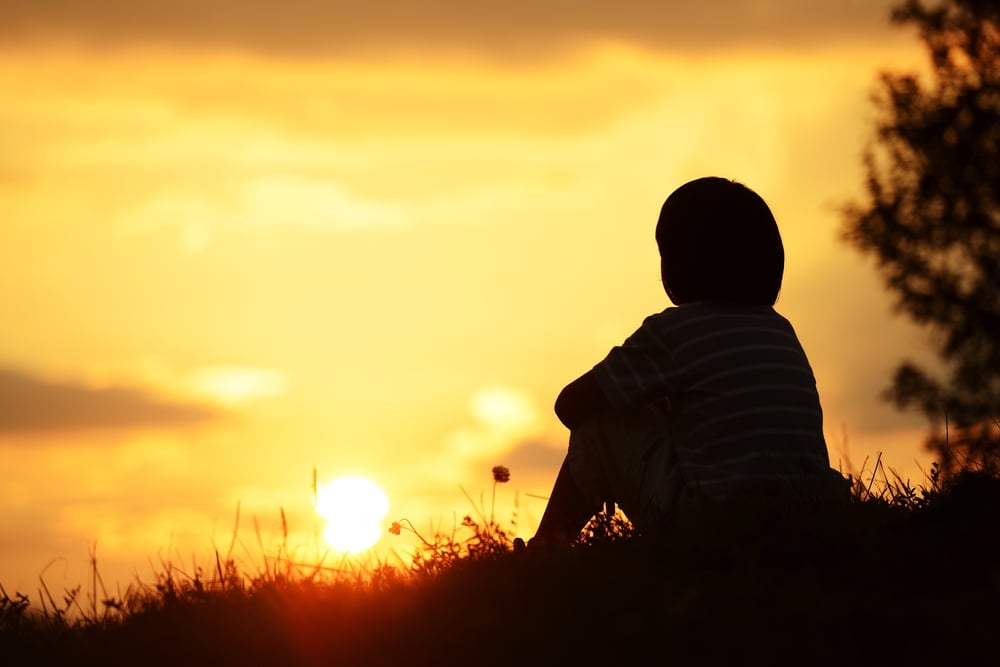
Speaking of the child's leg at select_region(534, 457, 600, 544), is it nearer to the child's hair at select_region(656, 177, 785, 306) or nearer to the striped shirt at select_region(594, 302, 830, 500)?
the striped shirt at select_region(594, 302, 830, 500)

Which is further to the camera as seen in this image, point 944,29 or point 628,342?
point 944,29

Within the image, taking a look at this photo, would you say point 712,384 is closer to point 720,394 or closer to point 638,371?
point 720,394

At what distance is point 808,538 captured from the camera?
5297mm

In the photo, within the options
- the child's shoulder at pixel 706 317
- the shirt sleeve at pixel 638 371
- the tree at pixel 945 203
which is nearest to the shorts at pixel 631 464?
the shirt sleeve at pixel 638 371

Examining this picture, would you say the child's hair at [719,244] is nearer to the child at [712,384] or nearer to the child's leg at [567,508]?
the child at [712,384]

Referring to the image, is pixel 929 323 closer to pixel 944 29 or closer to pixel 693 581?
pixel 944 29

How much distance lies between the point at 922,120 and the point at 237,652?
69.6 ft

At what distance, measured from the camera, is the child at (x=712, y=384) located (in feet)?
18.3

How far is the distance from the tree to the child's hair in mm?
16999

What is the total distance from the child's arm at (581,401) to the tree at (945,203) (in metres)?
17.1

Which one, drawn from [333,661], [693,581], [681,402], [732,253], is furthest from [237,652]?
[732,253]

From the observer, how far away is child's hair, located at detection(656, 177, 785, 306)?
18.7 feet

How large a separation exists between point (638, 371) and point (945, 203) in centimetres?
1911

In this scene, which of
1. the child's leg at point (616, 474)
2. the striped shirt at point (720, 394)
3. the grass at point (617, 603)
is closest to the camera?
the grass at point (617, 603)
